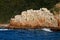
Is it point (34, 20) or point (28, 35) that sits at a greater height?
point (34, 20)

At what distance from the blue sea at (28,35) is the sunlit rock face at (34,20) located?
8.94ft

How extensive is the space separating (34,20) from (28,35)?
7.32 meters

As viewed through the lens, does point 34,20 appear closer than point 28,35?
No

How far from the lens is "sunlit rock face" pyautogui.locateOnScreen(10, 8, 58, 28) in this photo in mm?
37594

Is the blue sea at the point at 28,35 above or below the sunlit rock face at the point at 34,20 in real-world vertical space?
below

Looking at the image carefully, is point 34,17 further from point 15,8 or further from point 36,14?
point 15,8

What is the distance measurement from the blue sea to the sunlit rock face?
8.94 feet

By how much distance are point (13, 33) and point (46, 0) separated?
14.6 metres

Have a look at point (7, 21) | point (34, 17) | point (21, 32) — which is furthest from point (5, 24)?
point (21, 32)

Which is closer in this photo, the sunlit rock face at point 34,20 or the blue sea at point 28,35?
the blue sea at point 28,35

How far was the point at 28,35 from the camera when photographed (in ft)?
102

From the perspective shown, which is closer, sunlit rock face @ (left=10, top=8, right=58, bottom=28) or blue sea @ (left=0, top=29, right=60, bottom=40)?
blue sea @ (left=0, top=29, right=60, bottom=40)

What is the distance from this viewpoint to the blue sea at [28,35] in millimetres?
28656

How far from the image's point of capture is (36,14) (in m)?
38.7
